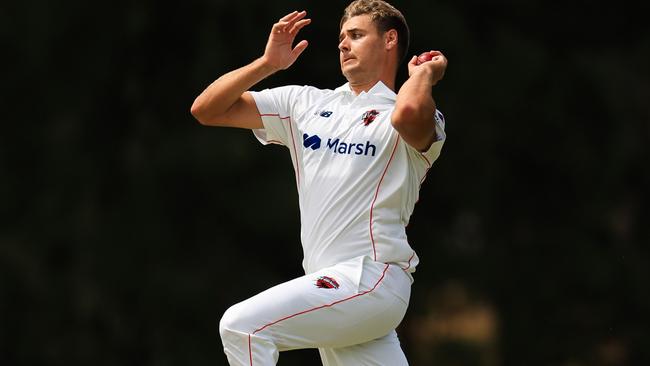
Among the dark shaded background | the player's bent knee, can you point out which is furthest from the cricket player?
the dark shaded background

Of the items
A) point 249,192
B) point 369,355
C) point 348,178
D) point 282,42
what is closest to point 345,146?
point 348,178

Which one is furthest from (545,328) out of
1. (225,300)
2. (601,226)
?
(225,300)

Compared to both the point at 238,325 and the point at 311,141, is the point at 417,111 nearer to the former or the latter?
the point at 311,141

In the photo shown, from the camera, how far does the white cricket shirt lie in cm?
706

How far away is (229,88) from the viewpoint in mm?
7363

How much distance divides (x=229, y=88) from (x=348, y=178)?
2.55ft

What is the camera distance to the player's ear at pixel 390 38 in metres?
7.42

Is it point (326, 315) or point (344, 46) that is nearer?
point (326, 315)

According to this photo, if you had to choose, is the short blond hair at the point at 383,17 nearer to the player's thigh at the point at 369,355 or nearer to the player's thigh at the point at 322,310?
the player's thigh at the point at 322,310

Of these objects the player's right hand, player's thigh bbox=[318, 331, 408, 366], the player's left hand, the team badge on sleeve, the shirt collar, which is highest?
the player's right hand

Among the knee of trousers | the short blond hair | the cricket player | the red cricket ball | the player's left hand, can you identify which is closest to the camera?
the knee of trousers

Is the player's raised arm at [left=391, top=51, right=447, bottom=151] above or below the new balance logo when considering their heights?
above

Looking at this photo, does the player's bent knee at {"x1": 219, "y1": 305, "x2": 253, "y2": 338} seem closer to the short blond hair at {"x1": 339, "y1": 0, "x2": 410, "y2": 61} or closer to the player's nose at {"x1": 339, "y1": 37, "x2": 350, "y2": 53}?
the player's nose at {"x1": 339, "y1": 37, "x2": 350, "y2": 53}

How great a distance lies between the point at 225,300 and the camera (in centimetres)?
1803
